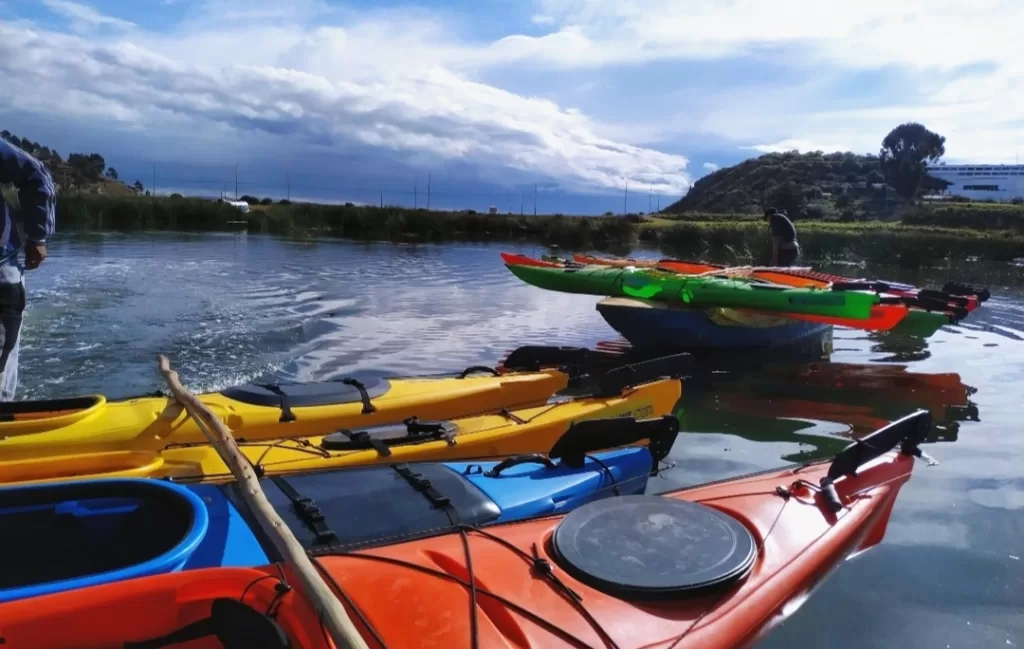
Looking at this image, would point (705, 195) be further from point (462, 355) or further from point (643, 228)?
point (462, 355)

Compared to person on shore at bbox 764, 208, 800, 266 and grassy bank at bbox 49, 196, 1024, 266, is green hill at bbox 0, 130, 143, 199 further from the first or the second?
person on shore at bbox 764, 208, 800, 266

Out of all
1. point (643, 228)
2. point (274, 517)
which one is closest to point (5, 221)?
point (274, 517)

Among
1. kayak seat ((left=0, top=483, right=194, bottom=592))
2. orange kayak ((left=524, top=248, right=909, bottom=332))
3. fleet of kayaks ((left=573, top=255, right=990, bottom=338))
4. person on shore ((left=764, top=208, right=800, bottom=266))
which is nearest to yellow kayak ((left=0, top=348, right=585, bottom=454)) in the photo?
kayak seat ((left=0, top=483, right=194, bottom=592))

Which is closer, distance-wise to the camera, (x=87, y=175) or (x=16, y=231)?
(x=16, y=231)

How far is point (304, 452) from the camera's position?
399cm

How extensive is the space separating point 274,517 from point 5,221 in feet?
11.4

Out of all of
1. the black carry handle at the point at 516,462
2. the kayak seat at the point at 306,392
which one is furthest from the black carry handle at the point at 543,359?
the black carry handle at the point at 516,462

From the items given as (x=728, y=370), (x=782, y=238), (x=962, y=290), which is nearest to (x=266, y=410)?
(x=728, y=370)

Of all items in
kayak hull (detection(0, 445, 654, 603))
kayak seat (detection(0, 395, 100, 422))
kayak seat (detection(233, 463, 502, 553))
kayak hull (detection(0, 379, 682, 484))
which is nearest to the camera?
kayak hull (detection(0, 445, 654, 603))

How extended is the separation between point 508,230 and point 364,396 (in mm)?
33026

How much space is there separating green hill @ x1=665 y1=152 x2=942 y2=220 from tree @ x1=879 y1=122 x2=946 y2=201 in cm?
149

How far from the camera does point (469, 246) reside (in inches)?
1173

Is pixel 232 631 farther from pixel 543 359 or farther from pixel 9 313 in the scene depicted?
pixel 543 359

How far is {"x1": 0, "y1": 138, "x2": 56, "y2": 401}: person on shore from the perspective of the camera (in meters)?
4.54
